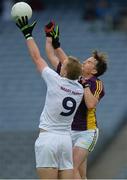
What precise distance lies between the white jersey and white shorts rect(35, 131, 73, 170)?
0.08 meters

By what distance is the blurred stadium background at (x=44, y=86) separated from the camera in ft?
41.2

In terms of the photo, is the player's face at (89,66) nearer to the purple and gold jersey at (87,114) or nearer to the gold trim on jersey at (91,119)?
the purple and gold jersey at (87,114)

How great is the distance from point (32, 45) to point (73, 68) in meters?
0.46

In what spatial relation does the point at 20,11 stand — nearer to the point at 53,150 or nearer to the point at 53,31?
the point at 53,31

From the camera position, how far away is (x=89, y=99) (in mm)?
7871

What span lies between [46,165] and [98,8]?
8920 mm

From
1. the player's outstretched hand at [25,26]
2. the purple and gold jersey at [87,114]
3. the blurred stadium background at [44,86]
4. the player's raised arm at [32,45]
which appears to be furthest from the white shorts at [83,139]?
the blurred stadium background at [44,86]

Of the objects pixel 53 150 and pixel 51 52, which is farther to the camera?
pixel 51 52

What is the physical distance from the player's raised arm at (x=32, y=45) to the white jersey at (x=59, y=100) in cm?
8

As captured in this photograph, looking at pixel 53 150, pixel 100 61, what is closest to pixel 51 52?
pixel 100 61

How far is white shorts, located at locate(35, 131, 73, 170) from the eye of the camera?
24.4 feet

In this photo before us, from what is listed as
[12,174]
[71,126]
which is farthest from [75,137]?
[12,174]

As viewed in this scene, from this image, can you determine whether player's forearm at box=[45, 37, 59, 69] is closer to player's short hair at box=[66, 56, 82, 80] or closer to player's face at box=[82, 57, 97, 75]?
player's face at box=[82, 57, 97, 75]

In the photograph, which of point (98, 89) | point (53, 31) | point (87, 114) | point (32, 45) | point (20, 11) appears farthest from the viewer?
point (87, 114)
